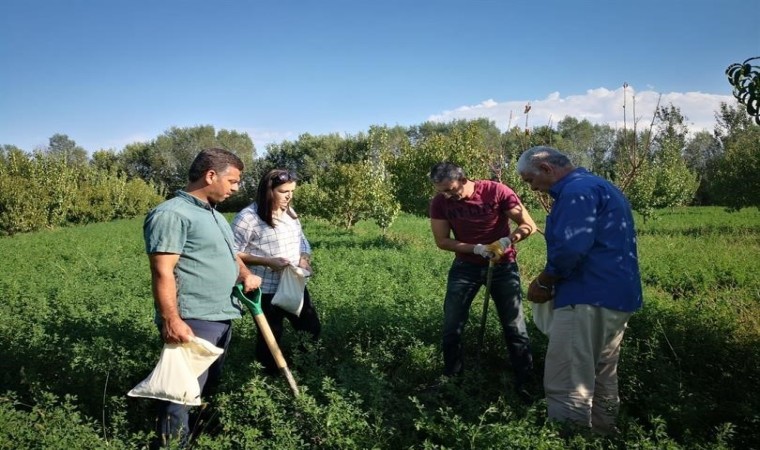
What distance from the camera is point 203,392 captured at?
3.27 meters

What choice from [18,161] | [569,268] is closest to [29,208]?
[18,161]

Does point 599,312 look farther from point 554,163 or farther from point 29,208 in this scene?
point 29,208

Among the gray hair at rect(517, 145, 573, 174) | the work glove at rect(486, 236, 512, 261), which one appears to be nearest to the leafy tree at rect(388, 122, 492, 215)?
the work glove at rect(486, 236, 512, 261)

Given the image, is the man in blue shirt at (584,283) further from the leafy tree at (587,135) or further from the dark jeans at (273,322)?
the leafy tree at (587,135)

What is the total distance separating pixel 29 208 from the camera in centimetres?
2381

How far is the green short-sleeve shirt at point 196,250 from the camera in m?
2.62

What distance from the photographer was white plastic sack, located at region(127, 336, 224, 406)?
8.70 ft

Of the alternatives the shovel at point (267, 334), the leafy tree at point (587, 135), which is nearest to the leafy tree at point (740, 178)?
the shovel at point (267, 334)

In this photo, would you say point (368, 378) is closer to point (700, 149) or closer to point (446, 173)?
point (446, 173)

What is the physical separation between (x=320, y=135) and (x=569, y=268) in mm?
59903

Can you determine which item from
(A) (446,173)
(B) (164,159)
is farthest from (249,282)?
(B) (164,159)

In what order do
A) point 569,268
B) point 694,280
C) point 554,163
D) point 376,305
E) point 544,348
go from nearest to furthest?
point 569,268
point 554,163
point 544,348
point 376,305
point 694,280

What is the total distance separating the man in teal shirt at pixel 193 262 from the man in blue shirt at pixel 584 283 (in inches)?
79.0

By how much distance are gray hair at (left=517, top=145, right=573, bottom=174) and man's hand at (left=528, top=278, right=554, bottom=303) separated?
731 millimetres
